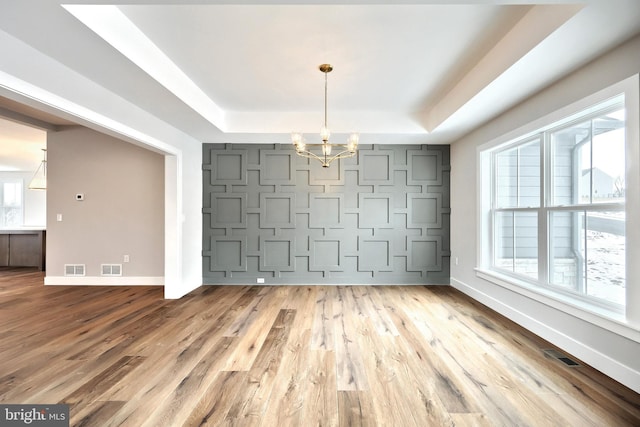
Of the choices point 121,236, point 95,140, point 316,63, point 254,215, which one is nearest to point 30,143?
point 95,140

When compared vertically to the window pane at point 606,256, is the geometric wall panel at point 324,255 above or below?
below

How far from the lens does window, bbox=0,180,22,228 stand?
9734 millimetres

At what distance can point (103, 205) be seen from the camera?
16.8 ft

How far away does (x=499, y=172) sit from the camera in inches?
162

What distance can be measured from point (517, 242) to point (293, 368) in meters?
3.05

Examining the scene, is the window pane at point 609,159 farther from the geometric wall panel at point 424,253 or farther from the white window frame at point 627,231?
the geometric wall panel at point 424,253

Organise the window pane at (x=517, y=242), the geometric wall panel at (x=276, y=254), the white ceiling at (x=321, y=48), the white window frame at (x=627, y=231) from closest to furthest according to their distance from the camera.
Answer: the white ceiling at (x=321, y=48) < the white window frame at (x=627, y=231) < the window pane at (x=517, y=242) < the geometric wall panel at (x=276, y=254)

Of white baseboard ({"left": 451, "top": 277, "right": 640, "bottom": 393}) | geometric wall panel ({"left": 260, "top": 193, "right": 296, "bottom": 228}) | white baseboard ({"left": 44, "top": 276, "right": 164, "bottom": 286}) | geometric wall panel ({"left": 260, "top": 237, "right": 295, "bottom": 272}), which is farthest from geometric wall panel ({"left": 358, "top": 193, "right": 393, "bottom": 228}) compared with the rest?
white baseboard ({"left": 44, "top": 276, "right": 164, "bottom": 286})

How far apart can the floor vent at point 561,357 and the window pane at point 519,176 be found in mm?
1501

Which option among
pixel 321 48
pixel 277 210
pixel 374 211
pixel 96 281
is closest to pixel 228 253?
pixel 277 210

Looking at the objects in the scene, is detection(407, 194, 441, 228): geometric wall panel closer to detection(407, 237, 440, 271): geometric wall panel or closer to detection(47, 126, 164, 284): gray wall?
detection(407, 237, 440, 271): geometric wall panel

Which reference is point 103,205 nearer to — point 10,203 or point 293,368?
point 293,368

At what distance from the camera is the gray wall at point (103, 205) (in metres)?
5.11

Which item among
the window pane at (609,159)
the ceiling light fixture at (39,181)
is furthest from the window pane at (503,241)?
the ceiling light fixture at (39,181)
